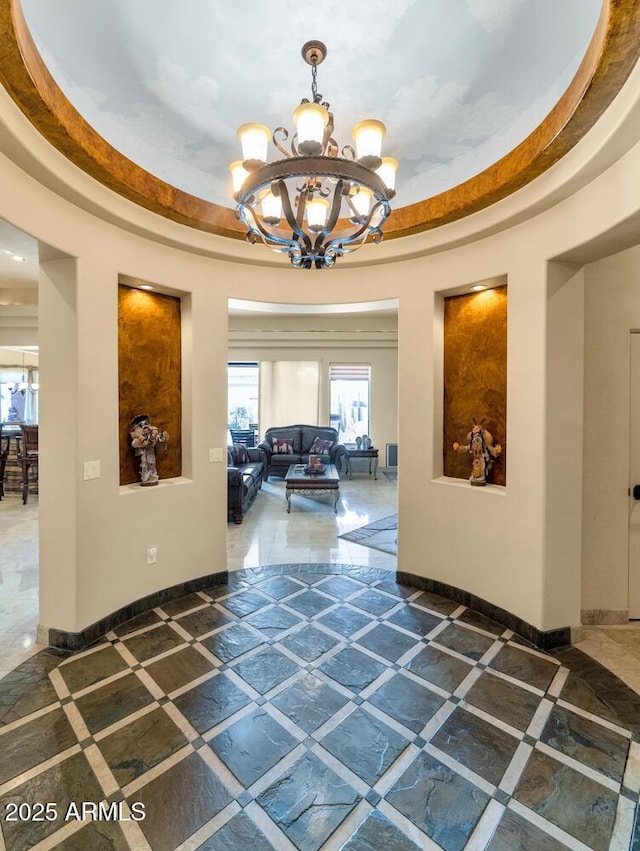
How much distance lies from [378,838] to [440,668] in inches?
42.3

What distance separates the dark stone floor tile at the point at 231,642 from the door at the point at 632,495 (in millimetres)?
2688

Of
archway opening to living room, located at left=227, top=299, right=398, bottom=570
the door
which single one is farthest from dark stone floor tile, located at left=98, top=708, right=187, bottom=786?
archway opening to living room, located at left=227, top=299, right=398, bottom=570

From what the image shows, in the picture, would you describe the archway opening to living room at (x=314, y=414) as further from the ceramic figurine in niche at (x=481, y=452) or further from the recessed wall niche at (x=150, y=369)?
the ceramic figurine in niche at (x=481, y=452)

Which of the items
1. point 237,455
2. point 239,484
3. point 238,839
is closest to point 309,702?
point 238,839

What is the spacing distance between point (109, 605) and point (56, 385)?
1.54 metres

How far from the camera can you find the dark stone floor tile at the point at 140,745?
5.63 feet

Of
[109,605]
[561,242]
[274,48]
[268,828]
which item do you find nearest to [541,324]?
[561,242]

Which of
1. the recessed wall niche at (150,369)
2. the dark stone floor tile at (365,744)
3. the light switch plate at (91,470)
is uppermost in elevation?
the recessed wall niche at (150,369)

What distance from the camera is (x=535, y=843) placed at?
56.7 inches

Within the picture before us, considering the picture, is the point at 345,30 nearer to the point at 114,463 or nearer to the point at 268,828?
the point at 114,463

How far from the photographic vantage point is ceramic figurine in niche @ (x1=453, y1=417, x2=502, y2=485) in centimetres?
307

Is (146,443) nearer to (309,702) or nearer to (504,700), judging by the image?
(309,702)

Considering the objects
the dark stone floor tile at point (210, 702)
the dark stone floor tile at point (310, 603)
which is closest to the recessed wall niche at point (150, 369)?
the dark stone floor tile at point (310, 603)

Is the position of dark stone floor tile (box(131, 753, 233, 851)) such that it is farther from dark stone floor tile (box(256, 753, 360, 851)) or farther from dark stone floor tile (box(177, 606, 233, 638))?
dark stone floor tile (box(177, 606, 233, 638))
